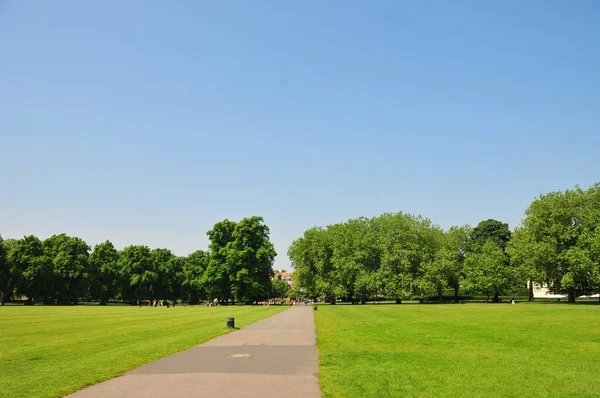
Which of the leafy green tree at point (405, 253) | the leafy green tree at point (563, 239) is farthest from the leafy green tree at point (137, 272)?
the leafy green tree at point (563, 239)

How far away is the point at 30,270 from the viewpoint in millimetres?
89562

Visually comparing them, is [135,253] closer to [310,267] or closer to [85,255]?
[85,255]

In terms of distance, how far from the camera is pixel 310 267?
96000 millimetres

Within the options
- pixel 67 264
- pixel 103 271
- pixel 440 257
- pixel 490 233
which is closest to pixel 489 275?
pixel 440 257

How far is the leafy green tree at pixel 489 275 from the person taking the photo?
3376 inches

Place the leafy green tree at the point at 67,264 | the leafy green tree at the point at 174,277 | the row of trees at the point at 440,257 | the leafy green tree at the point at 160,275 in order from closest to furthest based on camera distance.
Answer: the row of trees at the point at 440,257
the leafy green tree at the point at 67,264
the leafy green tree at the point at 160,275
the leafy green tree at the point at 174,277

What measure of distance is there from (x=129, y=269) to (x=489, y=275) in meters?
81.0

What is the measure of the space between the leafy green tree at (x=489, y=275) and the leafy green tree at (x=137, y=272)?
7233 cm

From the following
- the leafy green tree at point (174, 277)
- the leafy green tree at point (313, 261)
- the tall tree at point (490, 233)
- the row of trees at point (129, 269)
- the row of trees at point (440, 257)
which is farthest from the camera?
the leafy green tree at point (174, 277)

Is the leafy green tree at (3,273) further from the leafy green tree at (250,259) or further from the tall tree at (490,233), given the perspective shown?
the tall tree at (490,233)

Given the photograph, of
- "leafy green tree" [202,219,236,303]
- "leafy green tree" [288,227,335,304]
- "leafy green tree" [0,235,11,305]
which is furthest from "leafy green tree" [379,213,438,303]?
"leafy green tree" [0,235,11,305]

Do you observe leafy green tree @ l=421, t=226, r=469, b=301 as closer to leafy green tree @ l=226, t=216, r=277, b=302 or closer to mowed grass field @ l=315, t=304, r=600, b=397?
leafy green tree @ l=226, t=216, r=277, b=302

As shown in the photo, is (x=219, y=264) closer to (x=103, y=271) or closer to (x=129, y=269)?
(x=129, y=269)

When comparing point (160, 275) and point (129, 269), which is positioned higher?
point (129, 269)
